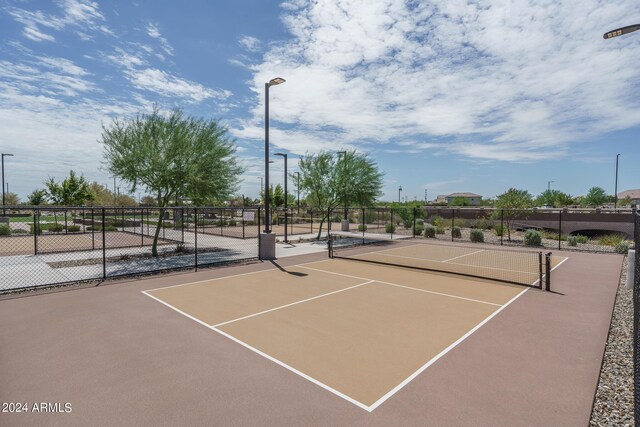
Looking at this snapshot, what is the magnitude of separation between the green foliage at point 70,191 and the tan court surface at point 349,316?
3089cm

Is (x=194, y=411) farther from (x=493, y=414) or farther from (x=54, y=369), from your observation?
(x=493, y=414)

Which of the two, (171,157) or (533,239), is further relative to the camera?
(533,239)

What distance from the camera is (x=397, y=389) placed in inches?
191

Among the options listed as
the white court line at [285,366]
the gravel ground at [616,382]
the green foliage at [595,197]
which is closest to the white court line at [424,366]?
the white court line at [285,366]

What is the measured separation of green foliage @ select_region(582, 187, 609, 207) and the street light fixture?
103 m

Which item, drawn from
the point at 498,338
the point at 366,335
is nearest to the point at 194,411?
the point at 366,335

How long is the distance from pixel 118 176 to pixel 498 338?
1730cm

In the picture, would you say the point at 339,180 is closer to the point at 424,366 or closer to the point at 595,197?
the point at 424,366

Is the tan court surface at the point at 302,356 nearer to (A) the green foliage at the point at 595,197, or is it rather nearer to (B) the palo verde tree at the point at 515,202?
(B) the palo verde tree at the point at 515,202

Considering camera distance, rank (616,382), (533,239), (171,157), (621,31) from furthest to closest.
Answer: (533,239) → (171,157) → (621,31) → (616,382)

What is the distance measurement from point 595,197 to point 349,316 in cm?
11166

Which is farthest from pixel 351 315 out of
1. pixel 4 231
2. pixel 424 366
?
pixel 4 231

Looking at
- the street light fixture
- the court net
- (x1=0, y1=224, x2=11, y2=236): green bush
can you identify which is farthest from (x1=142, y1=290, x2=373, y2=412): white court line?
(x1=0, y1=224, x2=11, y2=236): green bush

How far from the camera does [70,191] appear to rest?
33.6 metres
